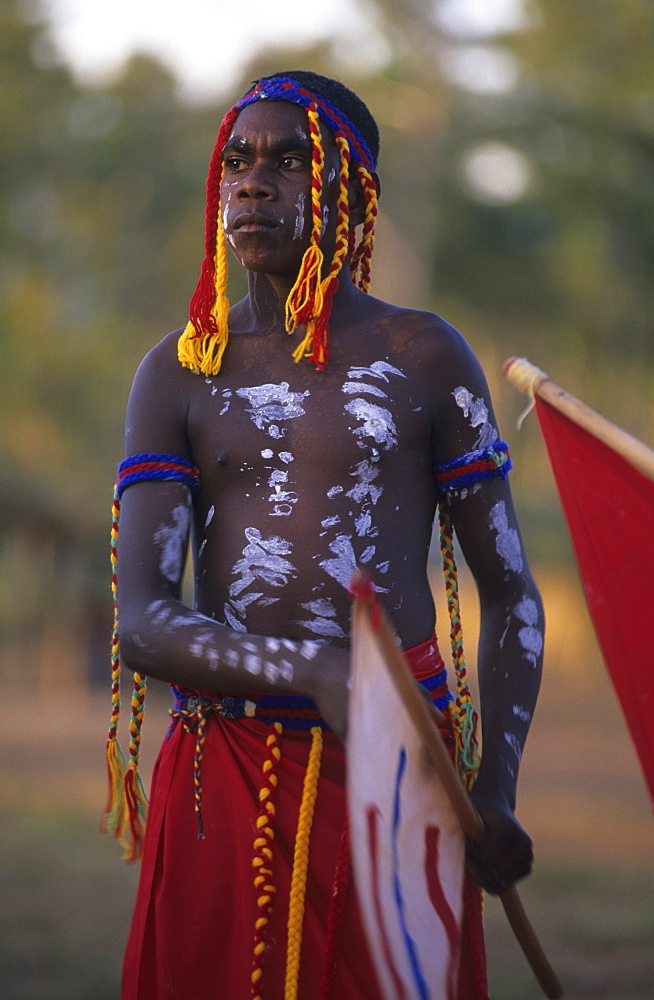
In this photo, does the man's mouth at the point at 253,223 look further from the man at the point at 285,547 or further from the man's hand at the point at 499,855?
the man's hand at the point at 499,855

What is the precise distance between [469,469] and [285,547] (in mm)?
356

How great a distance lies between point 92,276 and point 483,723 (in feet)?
70.7

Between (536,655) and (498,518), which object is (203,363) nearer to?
(498,518)

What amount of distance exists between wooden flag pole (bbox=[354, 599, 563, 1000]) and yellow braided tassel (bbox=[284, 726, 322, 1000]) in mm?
241

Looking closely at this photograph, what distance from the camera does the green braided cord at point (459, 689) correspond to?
2119mm

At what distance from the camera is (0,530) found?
55.2 ft

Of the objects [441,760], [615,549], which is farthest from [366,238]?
[441,760]

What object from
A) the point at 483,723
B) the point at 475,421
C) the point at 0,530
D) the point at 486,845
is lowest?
the point at 486,845

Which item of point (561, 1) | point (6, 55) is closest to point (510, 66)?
point (561, 1)

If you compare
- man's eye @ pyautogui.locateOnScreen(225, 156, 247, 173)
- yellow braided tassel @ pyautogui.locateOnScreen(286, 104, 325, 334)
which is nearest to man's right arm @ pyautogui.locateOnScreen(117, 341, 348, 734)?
yellow braided tassel @ pyautogui.locateOnScreen(286, 104, 325, 334)

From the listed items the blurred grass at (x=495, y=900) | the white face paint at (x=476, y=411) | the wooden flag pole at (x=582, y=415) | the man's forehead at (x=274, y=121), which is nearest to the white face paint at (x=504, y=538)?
the white face paint at (x=476, y=411)

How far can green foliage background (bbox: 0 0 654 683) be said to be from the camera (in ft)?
58.4

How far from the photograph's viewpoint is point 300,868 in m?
1.97

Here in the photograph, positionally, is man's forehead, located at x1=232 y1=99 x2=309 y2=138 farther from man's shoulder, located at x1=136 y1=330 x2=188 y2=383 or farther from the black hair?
man's shoulder, located at x1=136 y1=330 x2=188 y2=383
